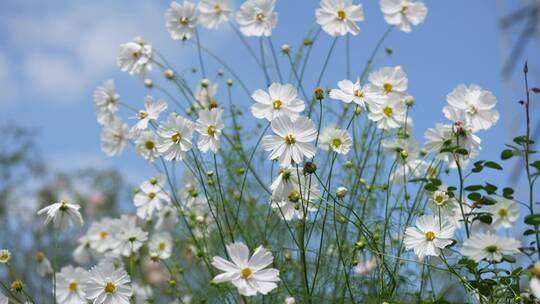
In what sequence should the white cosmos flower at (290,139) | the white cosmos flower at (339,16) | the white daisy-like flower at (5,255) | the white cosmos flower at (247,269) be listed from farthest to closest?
the white cosmos flower at (339,16) → the white daisy-like flower at (5,255) → the white cosmos flower at (290,139) → the white cosmos flower at (247,269)

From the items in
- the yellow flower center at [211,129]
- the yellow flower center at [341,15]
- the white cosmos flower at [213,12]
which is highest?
the white cosmos flower at [213,12]

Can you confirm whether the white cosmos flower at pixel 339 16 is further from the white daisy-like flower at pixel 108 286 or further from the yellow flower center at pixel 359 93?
the white daisy-like flower at pixel 108 286

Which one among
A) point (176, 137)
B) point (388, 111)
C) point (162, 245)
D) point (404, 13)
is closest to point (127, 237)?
point (162, 245)

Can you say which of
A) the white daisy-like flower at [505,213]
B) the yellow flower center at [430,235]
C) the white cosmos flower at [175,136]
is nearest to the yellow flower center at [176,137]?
the white cosmos flower at [175,136]

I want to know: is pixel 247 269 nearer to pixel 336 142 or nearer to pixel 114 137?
pixel 336 142

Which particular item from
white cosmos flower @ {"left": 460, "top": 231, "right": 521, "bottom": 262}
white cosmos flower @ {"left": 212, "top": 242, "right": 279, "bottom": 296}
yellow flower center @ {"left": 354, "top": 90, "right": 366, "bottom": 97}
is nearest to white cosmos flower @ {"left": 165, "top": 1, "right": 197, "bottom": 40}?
yellow flower center @ {"left": 354, "top": 90, "right": 366, "bottom": 97}

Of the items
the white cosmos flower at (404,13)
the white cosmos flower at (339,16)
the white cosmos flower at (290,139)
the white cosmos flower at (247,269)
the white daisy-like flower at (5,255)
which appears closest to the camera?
the white cosmos flower at (247,269)

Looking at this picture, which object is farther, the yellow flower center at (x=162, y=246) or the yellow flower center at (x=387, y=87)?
the yellow flower center at (x=162, y=246)

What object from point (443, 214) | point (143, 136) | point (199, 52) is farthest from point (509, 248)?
point (199, 52)
